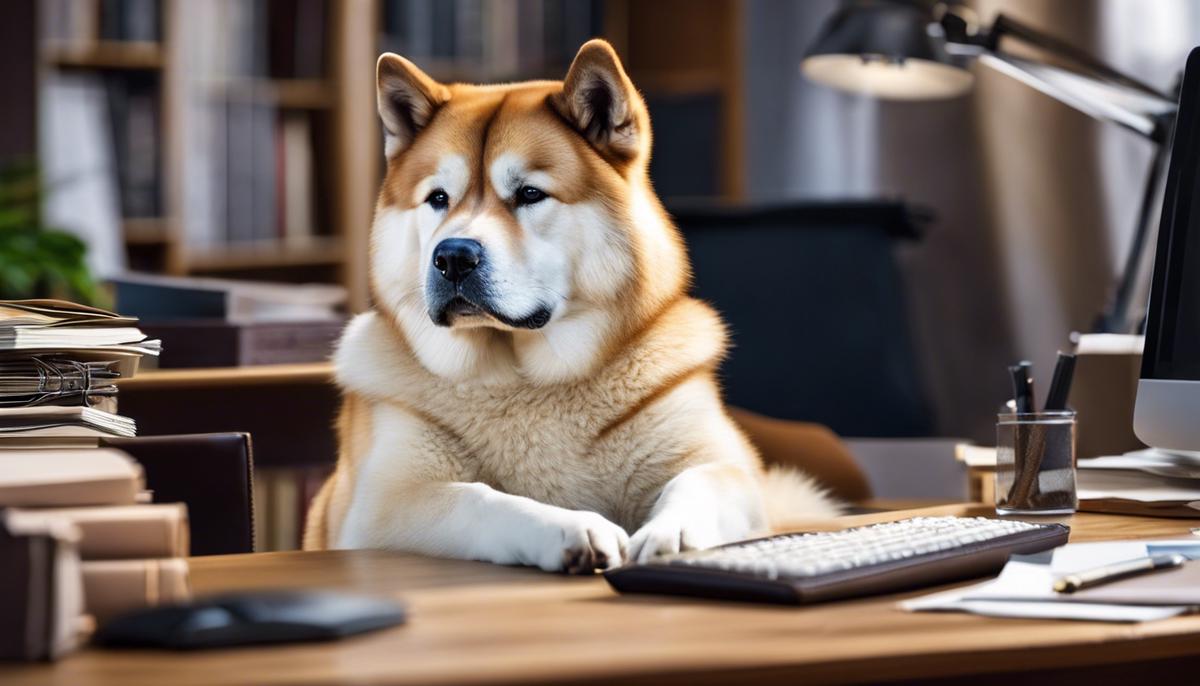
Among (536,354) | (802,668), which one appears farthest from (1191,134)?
(802,668)

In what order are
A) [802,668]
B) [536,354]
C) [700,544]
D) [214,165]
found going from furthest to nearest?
[214,165], [536,354], [700,544], [802,668]

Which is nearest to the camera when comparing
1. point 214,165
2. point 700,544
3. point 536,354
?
point 700,544

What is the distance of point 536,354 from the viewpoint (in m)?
1.25

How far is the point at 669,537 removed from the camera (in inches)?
38.4

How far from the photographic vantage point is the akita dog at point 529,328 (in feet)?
3.95

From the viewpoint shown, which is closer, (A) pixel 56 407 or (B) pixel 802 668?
(B) pixel 802 668

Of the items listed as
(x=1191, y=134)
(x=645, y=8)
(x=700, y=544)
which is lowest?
(x=700, y=544)

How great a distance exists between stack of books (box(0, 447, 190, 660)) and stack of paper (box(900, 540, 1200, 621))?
0.45 meters

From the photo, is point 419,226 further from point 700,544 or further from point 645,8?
point 645,8

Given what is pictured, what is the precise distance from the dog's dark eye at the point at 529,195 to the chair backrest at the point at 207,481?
0.37 metres

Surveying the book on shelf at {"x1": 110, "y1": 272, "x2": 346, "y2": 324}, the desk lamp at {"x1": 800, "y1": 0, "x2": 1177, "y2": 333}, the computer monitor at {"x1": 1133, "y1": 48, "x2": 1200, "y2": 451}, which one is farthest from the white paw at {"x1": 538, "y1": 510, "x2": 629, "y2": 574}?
the desk lamp at {"x1": 800, "y1": 0, "x2": 1177, "y2": 333}

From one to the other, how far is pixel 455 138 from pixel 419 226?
10 cm

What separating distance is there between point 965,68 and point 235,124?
2.11 metres

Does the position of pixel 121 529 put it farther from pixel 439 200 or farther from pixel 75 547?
pixel 439 200
